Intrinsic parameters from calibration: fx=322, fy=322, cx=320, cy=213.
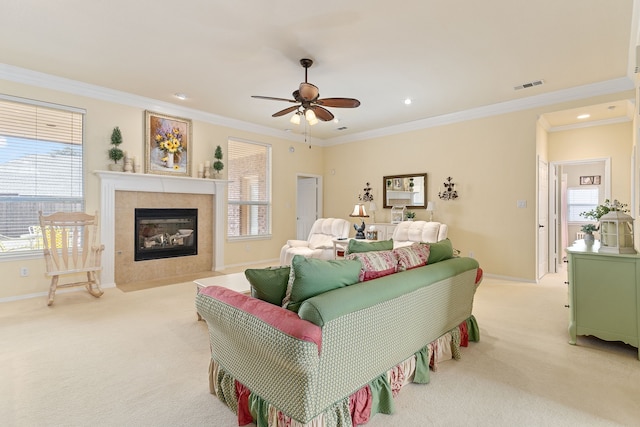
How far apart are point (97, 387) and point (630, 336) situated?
3.87 metres

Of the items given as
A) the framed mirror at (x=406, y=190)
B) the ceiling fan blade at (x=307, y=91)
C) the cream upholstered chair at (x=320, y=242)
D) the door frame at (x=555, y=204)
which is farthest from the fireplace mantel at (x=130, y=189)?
the door frame at (x=555, y=204)

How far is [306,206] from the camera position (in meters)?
7.93

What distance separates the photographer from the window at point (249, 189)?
620cm

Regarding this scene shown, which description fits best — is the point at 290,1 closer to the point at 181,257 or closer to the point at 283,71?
the point at 283,71

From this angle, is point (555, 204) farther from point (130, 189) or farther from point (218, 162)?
point (130, 189)

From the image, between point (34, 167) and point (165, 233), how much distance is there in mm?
1874

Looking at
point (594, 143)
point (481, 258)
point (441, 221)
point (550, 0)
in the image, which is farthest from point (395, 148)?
point (550, 0)

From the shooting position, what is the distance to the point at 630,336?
250 centimetres

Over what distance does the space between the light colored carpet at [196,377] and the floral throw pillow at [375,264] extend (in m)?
0.76

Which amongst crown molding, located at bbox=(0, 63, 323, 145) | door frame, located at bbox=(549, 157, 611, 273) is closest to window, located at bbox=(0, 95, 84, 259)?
crown molding, located at bbox=(0, 63, 323, 145)

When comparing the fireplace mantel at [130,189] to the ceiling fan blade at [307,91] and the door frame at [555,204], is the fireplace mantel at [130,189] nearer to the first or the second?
the ceiling fan blade at [307,91]

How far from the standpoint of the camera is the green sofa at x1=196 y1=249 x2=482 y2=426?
1.43m

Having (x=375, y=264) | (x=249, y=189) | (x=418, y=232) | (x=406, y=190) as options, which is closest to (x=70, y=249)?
(x=249, y=189)

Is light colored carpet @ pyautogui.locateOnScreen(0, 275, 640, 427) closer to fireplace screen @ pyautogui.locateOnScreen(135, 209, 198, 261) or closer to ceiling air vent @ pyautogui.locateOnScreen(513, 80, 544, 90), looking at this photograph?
fireplace screen @ pyautogui.locateOnScreen(135, 209, 198, 261)
